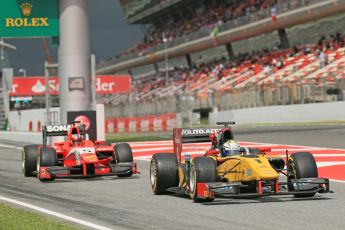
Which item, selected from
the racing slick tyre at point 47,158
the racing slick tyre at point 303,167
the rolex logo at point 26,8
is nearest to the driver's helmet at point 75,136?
the racing slick tyre at point 47,158

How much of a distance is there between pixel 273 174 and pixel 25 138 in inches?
926

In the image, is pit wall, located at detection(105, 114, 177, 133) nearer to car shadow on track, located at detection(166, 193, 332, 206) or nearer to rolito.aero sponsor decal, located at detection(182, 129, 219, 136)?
rolito.aero sponsor decal, located at detection(182, 129, 219, 136)

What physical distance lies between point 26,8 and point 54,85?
99.2 feet

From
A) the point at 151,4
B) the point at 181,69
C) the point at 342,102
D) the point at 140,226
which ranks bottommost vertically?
the point at 140,226

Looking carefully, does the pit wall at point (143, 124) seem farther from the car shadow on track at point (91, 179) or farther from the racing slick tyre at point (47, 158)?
the racing slick tyre at point (47, 158)

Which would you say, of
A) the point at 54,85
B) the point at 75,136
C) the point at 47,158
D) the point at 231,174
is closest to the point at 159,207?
the point at 231,174

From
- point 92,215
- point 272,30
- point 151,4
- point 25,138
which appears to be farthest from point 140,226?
point 151,4

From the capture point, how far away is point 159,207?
9.45 meters

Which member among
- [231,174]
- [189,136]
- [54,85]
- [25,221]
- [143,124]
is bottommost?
[25,221]

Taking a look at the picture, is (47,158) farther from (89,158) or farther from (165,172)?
(165,172)

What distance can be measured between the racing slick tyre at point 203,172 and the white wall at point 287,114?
2414cm

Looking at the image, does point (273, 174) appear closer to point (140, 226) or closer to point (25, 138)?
point (140, 226)

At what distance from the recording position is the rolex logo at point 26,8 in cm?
2592

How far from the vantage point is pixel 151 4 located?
81.9 metres
